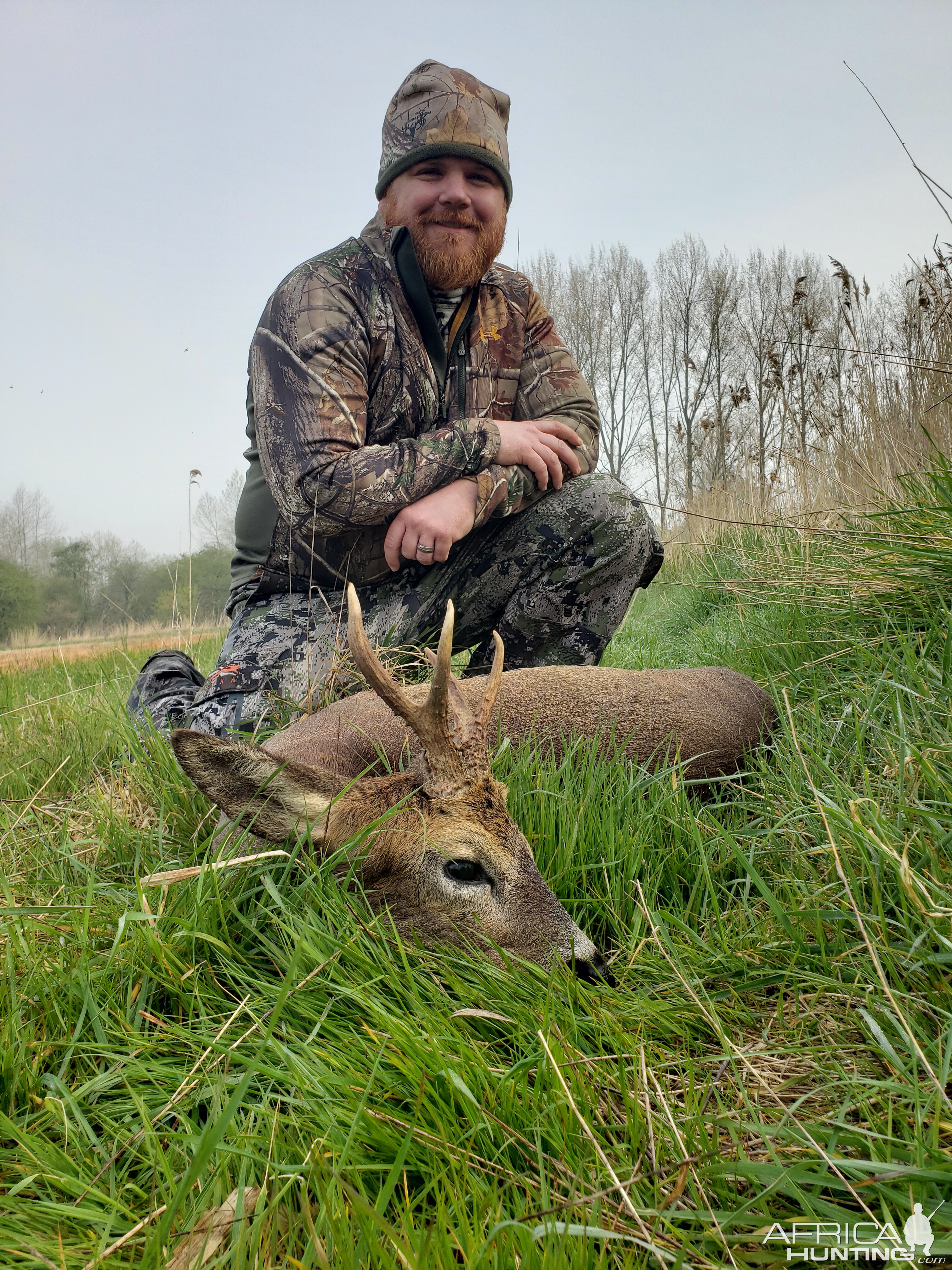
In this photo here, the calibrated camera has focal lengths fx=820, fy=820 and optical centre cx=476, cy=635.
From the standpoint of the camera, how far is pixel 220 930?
190 cm

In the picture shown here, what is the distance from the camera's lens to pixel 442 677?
2047 mm

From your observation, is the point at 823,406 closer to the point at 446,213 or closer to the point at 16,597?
the point at 446,213

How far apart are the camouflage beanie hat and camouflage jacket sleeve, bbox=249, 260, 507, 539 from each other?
0.81 meters

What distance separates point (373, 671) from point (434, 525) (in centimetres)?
166

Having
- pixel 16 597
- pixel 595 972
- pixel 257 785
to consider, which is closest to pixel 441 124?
pixel 257 785

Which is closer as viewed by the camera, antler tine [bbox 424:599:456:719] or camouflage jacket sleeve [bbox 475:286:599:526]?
antler tine [bbox 424:599:456:719]

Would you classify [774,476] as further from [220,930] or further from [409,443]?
[220,930]

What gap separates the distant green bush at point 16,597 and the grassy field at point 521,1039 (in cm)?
2551

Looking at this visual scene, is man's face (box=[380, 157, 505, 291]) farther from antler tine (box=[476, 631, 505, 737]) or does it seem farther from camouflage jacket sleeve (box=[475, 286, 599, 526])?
antler tine (box=[476, 631, 505, 737])

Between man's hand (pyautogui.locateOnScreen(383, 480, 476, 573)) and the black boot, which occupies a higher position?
man's hand (pyautogui.locateOnScreen(383, 480, 476, 573))

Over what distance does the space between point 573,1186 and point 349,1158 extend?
0.35m

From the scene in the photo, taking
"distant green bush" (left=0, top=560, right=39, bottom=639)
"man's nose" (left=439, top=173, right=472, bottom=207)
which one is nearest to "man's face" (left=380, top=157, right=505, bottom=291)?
"man's nose" (left=439, top=173, right=472, bottom=207)

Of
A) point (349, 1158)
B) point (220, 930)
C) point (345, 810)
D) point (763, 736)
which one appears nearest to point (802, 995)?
point (349, 1158)

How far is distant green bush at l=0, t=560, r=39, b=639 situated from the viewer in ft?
85.0
